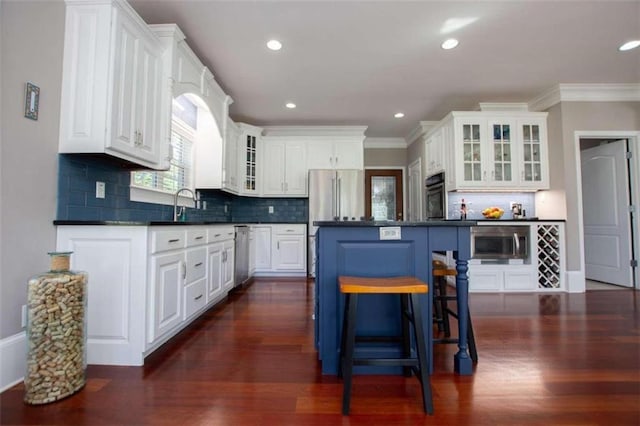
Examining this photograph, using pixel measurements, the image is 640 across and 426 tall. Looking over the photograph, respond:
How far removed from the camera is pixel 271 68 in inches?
127

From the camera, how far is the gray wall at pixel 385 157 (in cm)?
608

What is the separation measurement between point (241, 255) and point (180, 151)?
154 centimetres

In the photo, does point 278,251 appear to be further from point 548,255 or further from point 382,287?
point 548,255

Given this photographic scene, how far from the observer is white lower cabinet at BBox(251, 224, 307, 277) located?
465 cm

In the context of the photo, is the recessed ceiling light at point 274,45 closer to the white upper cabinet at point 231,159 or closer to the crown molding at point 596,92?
the white upper cabinet at point 231,159

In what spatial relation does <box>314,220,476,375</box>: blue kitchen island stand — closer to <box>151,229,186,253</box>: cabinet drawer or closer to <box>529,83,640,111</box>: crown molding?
<box>151,229,186,253</box>: cabinet drawer

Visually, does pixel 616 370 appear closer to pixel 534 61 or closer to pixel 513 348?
pixel 513 348

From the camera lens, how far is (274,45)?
9.12 ft

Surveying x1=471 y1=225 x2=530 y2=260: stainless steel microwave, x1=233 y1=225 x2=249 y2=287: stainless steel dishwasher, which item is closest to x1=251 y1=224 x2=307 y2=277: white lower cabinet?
x1=233 y1=225 x2=249 y2=287: stainless steel dishwasher

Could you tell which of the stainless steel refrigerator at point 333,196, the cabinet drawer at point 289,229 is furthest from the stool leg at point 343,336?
the cabinet drawer at point 289,229

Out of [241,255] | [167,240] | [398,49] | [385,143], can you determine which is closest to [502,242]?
[398,49]

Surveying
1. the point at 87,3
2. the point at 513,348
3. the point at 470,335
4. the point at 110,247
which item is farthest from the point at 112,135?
the point at 513,348

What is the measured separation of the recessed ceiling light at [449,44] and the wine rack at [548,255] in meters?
2.63

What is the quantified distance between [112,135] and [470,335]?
8.78 feet
